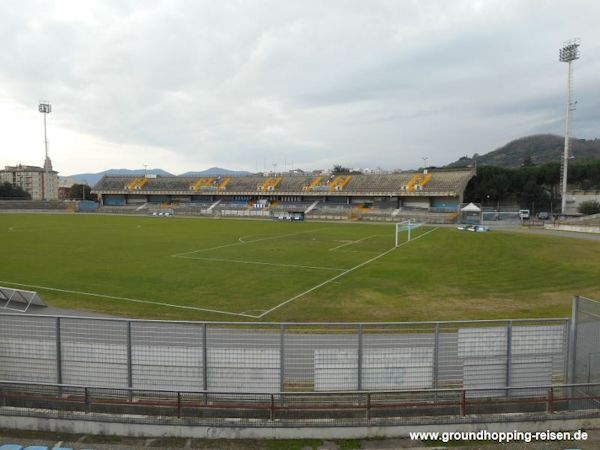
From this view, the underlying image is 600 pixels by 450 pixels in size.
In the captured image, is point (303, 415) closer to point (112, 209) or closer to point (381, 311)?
point (381, 311)

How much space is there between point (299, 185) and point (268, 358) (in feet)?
291

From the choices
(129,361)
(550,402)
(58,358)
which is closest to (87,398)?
(129,361)

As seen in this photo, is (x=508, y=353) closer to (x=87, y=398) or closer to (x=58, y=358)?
(x=87, y=398)

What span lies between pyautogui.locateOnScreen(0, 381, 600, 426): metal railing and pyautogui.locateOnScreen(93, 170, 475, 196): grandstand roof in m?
73.5

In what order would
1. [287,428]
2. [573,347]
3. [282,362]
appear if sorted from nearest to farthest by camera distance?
[287,428]
[282,362]
[573,347]

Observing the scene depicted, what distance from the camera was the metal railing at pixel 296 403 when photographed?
6.98m

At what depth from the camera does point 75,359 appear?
7.50 m

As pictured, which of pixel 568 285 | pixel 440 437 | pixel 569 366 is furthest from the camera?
pixel 568 285

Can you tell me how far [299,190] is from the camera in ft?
308

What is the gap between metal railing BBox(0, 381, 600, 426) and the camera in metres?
6.98

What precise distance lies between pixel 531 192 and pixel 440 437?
88034 mm

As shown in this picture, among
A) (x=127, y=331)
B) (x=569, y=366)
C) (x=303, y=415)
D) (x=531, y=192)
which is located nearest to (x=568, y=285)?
(x=569, y=366)

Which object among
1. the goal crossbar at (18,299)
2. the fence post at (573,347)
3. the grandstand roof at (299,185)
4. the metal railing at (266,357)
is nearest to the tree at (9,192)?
the grandstand roof at (299,185)

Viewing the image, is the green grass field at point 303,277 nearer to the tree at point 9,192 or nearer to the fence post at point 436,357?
the fence post at point 436,357
